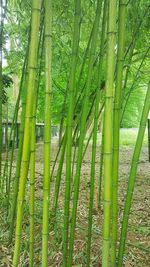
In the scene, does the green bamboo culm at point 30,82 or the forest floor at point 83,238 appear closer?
the green bamboo culm at point 30,82

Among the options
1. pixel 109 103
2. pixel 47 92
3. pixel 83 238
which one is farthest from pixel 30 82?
pixel 83 238

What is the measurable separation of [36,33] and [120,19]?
9.4 inches

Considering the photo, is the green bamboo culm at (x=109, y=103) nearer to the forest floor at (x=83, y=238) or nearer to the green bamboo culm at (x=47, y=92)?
the green bamboo culm at (x=47, y=92)

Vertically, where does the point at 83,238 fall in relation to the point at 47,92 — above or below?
below

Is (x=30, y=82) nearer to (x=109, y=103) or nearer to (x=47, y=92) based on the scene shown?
(x=47, y=92)

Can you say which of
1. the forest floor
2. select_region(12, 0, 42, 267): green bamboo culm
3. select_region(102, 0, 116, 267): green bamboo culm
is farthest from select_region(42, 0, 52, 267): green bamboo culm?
the forest floor

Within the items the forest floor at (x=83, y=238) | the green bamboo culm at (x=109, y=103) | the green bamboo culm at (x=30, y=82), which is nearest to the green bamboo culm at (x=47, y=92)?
the green bamboo culm at (x=30, y=82)

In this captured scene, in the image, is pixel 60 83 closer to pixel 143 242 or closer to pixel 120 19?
pixel 143 242

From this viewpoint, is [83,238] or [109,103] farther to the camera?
[83,238]

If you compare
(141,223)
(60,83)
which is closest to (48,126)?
(141,223)

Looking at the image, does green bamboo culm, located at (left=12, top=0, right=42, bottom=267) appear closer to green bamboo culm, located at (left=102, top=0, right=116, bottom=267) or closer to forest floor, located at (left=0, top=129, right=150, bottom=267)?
green bamboo culm, located at (left=102, top=0, right=116, bottom=267)

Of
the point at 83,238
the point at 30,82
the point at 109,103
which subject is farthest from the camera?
the point at 83,238

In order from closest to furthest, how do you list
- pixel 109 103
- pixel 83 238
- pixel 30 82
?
pixel 109 103, pixel 30 82, pixel 83 238

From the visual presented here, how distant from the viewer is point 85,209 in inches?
81.7
